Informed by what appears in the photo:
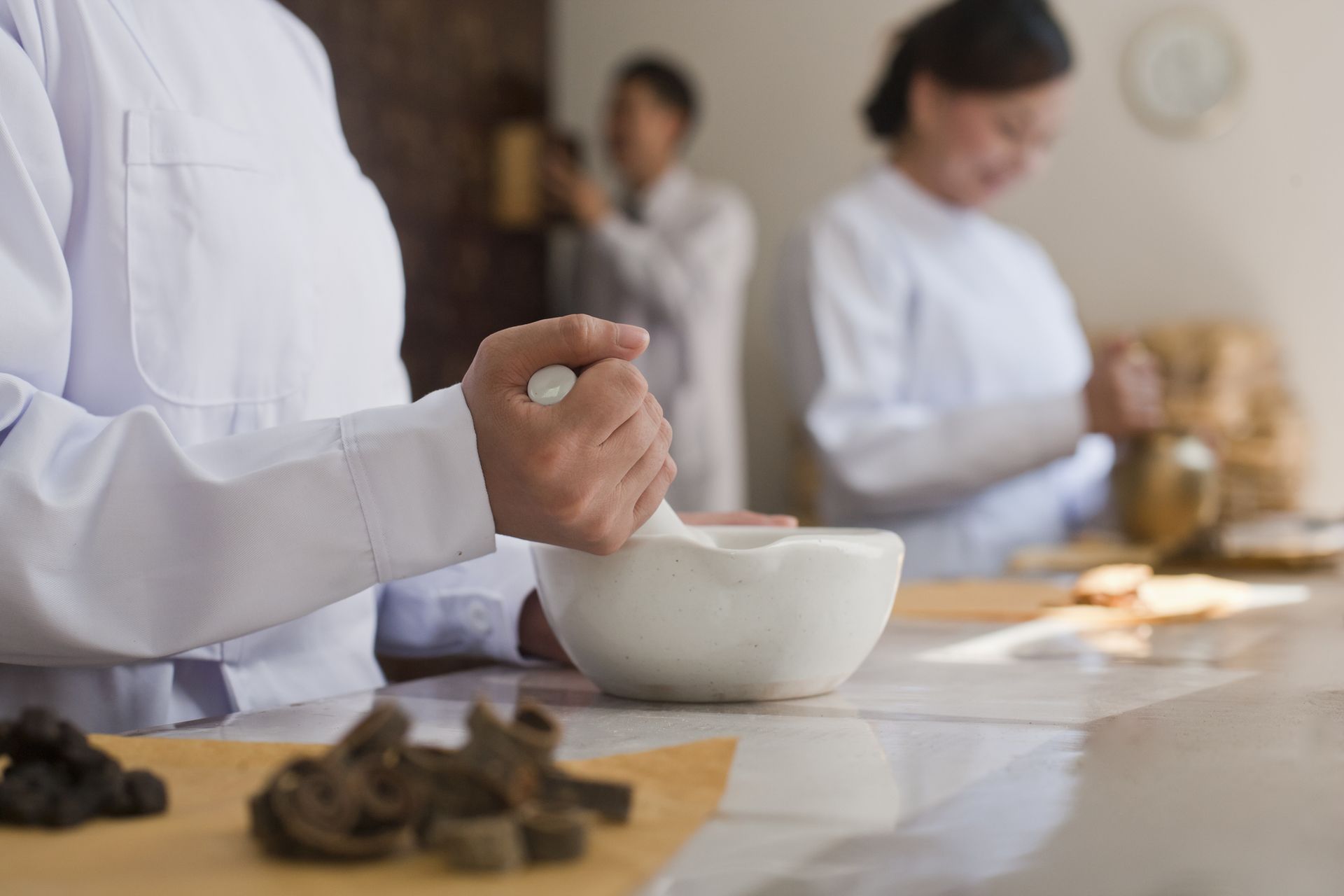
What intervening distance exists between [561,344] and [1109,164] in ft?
12.2

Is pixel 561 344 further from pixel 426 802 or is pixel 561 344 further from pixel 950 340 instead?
pixel 950 340

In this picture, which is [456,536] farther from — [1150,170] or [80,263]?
[1150,170]

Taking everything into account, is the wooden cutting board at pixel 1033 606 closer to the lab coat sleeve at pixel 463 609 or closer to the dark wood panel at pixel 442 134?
the lab coat sleeve at pixel 463 609

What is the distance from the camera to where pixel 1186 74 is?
387 cm

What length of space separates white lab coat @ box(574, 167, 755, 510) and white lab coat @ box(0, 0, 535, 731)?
285 centimetres

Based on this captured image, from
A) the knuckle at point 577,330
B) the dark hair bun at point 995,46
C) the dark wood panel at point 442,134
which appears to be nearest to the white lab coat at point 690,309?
the dark wood panel at point 442,134

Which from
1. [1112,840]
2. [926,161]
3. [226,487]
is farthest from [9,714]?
[926,161]

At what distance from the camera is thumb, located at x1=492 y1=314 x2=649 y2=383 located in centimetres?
65

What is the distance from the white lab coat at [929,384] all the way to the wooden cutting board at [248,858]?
1.50m

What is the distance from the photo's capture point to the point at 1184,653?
93 centimetres

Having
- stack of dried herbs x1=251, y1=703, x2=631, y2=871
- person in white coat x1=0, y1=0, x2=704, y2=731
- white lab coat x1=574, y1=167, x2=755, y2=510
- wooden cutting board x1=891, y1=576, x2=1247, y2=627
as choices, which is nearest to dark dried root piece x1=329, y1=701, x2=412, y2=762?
stack of dried herbs x1=251, y1=703, x2=631, y2=871

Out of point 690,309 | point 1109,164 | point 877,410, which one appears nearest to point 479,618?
point 877,410

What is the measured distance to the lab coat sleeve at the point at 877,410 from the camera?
196 centimetres

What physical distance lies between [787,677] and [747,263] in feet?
12.1
